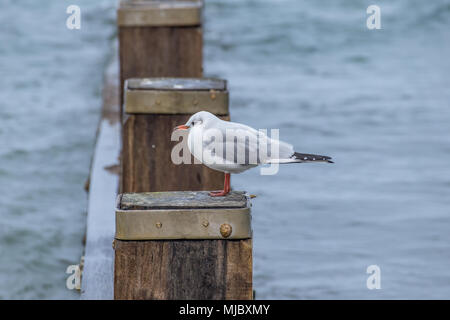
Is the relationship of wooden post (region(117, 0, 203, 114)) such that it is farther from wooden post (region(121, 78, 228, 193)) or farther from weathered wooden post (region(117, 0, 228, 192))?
wooden post (region(121, 78, 228, 193))

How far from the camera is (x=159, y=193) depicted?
96.8 inches

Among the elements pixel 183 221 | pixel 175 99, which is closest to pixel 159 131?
pixel 175 99

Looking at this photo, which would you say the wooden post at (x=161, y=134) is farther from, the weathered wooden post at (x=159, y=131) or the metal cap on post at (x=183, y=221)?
the metal cap on post at (x=183, y=221)

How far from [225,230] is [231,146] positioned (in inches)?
17.7

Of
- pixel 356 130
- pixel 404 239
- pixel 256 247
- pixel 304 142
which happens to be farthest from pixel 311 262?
pixel 356 130

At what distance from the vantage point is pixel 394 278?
463cm

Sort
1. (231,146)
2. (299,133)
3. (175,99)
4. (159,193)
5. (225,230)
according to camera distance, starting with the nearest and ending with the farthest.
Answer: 1. (225,230)
2. (159,193)
3. (231,146)
4. (175,99)
5. (299,133)

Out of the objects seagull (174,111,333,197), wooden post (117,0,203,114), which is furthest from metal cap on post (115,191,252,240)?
wooden post (117,0,203,114)

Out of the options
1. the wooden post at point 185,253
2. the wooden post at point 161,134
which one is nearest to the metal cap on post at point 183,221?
the wooden post at point 185,253

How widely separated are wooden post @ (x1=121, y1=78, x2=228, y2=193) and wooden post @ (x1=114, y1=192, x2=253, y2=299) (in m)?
1.13

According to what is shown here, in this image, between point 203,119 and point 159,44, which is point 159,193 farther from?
point 159,44

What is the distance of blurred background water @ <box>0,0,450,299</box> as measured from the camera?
486 centimetres

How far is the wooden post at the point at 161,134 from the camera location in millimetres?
3406

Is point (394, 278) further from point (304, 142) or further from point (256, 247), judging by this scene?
point (304, 142)
